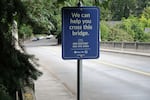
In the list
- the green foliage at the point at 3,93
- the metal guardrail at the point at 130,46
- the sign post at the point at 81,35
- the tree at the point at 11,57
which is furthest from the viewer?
the metal guardrail at the point at 130,46

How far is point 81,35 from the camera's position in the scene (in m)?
4.88

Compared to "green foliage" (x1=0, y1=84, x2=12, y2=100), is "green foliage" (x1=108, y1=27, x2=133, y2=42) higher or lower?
lower

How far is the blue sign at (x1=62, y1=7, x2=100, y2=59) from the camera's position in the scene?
4773 millimetres

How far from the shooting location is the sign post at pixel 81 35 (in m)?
4.77

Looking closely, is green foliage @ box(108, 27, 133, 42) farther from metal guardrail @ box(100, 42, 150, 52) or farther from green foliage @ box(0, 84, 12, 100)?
green foliage @ box(0, 84, 12, 100)

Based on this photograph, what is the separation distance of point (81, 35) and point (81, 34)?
11 millimetres

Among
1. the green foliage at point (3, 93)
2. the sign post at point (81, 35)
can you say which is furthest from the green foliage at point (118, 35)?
the green foliage at point (3, 93)

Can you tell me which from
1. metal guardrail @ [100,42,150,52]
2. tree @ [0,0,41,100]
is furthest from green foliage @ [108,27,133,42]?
tree @ [0,0,41,100]

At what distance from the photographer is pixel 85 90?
1584 centimetres

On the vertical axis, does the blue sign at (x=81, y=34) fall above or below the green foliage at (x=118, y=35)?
above

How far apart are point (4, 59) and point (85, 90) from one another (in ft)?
39.9

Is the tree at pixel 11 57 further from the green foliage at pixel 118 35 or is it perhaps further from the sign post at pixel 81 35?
the green foliage at pixel 118 35

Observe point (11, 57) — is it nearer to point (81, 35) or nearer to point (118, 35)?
point (81, 35)

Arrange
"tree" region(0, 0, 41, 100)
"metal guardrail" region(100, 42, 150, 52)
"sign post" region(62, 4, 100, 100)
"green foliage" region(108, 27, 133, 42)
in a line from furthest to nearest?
1. "green foliage" region(108, 27, 133, 42)
2. "metal guardrail" region(100, 42, 150, 52)
3. "sign post" region(62, 4, 100, 100)
4. "tree" region(0, 0, 41, 100)
